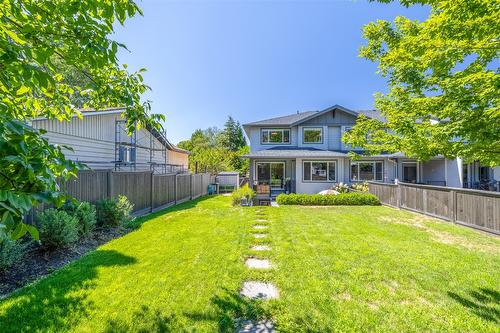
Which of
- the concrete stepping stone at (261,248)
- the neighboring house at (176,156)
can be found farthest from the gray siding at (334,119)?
the concrete stepping stone at (261,248)

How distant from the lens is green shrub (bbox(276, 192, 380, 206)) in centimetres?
1386

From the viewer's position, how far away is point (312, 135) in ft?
63.8

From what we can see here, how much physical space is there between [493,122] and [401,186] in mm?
10084

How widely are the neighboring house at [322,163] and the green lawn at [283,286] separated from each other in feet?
35.8

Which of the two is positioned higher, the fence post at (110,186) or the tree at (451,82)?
the tree at (451,82)

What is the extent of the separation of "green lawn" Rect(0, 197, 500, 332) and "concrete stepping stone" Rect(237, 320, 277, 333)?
12 centimetres

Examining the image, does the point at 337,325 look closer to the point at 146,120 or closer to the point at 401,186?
the point at 146,120

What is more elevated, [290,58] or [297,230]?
[290,58]

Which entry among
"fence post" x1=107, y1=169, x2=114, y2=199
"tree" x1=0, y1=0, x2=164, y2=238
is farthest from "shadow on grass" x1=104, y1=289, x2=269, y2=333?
"fence post" x1=107, y1=169, x2=114, y2=199

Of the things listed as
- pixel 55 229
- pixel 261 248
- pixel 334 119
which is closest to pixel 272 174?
pixel 334 119

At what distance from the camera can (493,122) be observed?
11.3ft

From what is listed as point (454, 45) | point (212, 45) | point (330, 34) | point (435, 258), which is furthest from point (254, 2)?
point (435, 258)

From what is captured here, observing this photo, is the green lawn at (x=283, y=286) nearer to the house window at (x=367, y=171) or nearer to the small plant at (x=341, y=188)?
the small plant at (x=341, y=188)

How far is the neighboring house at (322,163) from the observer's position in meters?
18.1
